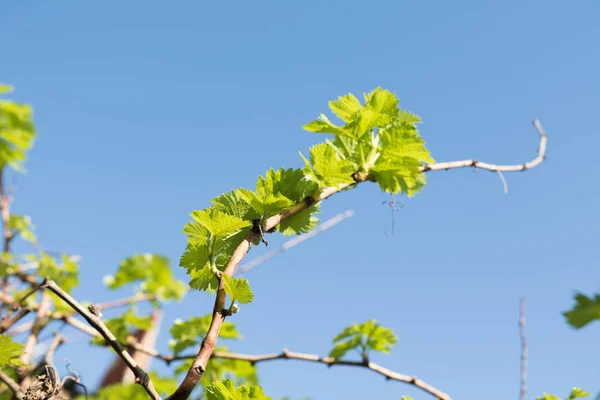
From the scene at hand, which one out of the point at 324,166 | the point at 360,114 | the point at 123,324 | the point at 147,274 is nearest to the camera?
the point at 324,166

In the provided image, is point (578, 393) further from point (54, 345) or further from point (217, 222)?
point (54, 345)

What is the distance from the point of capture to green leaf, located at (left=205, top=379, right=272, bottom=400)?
793 mm

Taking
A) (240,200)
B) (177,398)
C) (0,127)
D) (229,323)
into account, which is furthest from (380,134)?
(0,127)

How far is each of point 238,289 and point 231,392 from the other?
16cm

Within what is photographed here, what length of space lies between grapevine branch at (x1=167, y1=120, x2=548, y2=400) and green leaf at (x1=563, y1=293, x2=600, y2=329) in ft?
1.57

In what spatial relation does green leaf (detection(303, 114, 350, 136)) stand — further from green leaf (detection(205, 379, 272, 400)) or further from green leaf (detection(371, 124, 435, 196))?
green leaf (detection(205, 379, 272, 400))

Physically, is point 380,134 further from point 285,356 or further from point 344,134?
point 285,356

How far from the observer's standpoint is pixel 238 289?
2.57 ft

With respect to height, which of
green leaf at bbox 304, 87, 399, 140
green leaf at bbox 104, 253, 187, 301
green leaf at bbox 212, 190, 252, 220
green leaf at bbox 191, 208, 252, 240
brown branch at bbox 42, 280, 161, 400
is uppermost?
green leaf at bbox 104, 253, 187, 301

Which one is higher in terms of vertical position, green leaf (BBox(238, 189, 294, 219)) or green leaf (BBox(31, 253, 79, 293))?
green leaf (BBox(31, 253, 79, 293))

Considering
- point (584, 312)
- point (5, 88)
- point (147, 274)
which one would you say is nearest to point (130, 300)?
point (147, 274)

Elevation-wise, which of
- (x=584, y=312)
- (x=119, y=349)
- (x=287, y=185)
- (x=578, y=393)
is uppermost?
(x=578, y=393)

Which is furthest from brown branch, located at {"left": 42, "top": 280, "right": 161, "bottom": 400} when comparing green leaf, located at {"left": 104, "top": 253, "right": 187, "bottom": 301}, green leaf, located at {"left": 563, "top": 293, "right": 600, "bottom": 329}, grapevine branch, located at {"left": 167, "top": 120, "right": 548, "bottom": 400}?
green leaf, located at {"left": 104, "top": 253, "right": 187, "bottom": 301}

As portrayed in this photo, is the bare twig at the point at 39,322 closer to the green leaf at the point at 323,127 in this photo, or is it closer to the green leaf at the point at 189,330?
the green leaf at the point at 189,330
